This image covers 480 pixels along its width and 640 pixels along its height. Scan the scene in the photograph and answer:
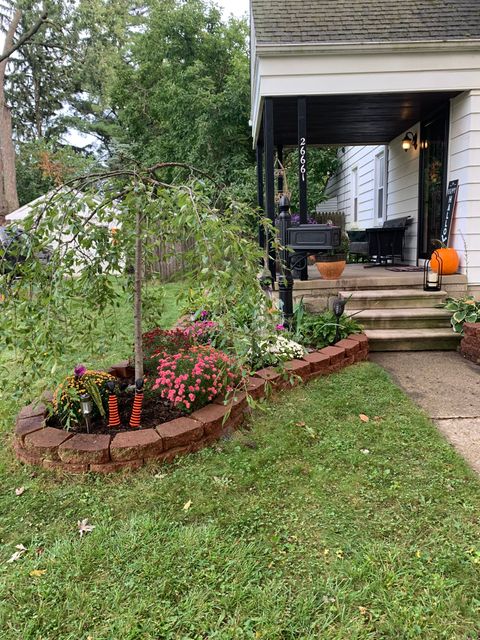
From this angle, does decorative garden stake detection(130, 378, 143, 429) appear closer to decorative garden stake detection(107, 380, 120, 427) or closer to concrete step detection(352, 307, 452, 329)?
decorative garden stake detection(107, 380, 120, 427)

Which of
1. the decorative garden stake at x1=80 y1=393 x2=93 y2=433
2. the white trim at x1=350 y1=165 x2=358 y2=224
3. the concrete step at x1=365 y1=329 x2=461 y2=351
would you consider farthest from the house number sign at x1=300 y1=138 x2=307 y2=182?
the white trim at x1=350 y1=165 x2=358 y2=224

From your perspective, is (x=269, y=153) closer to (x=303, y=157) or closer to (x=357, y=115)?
(x=303, y=157)

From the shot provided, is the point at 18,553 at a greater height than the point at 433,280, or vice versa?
the point at 433,280

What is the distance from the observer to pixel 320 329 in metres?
4.59

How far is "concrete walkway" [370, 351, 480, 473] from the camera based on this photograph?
2930 millimetres

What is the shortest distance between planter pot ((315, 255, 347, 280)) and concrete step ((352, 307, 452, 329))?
0.75m

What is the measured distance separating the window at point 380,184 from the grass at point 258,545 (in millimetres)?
8009

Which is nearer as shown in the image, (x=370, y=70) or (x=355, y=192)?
(x=370, y=70)

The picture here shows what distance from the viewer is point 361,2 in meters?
6.46

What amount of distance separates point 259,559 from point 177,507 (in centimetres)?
54

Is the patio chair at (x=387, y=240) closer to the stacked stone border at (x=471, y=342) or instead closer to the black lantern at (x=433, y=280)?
the black lantern at (x=433, y=280)

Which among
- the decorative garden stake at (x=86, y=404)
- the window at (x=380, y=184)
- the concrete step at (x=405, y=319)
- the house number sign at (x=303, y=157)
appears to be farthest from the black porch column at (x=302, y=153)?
the window at (x=380, y=184)

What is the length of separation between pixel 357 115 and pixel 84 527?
23.5ft

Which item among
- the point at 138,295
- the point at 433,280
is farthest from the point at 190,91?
the point at 138,295
